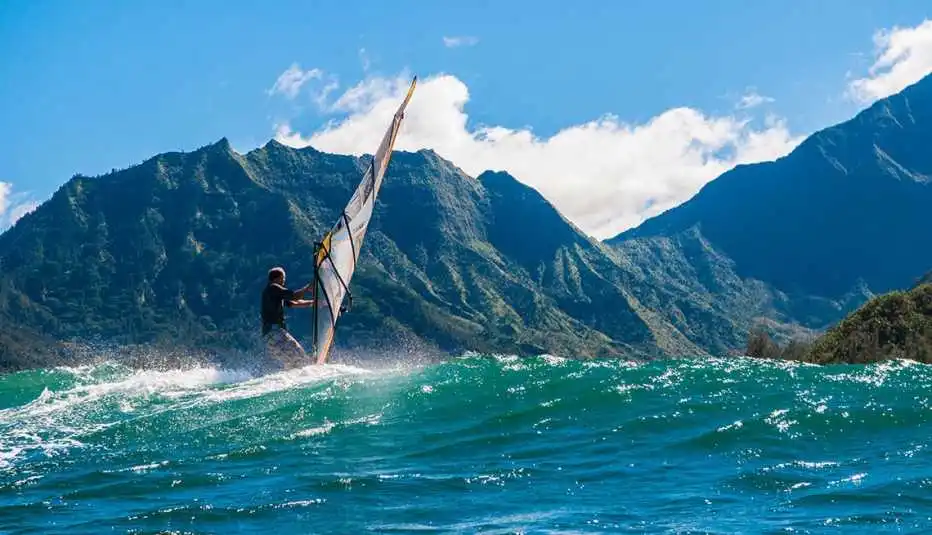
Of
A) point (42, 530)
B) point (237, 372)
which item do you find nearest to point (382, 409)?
point (42, 530)

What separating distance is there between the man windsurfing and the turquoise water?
1.15 metres

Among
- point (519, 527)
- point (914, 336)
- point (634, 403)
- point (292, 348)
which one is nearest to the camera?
point (519, 527)

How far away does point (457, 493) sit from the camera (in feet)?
34.8

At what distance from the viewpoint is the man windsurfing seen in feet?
64.7

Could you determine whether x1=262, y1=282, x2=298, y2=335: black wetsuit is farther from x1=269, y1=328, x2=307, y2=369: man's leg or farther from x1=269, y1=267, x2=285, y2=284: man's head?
x1=269, y1=328, x2=307, y2=369: man's leg

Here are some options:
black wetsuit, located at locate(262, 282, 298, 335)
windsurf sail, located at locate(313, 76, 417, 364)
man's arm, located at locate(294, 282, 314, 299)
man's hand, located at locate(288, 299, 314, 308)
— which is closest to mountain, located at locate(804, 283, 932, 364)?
windsurf sail, located at locate(313, 76, 417, 364)

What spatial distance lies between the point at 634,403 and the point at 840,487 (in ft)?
22.6

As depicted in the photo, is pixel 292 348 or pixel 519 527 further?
pixel 292 348

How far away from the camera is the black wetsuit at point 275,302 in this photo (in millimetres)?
19734

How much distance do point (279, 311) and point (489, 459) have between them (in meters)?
8.81

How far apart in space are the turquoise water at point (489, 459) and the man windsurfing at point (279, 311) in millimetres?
1150

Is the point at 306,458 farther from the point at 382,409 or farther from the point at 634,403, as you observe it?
the point at 634,403

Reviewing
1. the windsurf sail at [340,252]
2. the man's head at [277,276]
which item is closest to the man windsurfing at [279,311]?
the man's head at [277,276]

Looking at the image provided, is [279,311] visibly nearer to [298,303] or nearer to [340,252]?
[298,303]
